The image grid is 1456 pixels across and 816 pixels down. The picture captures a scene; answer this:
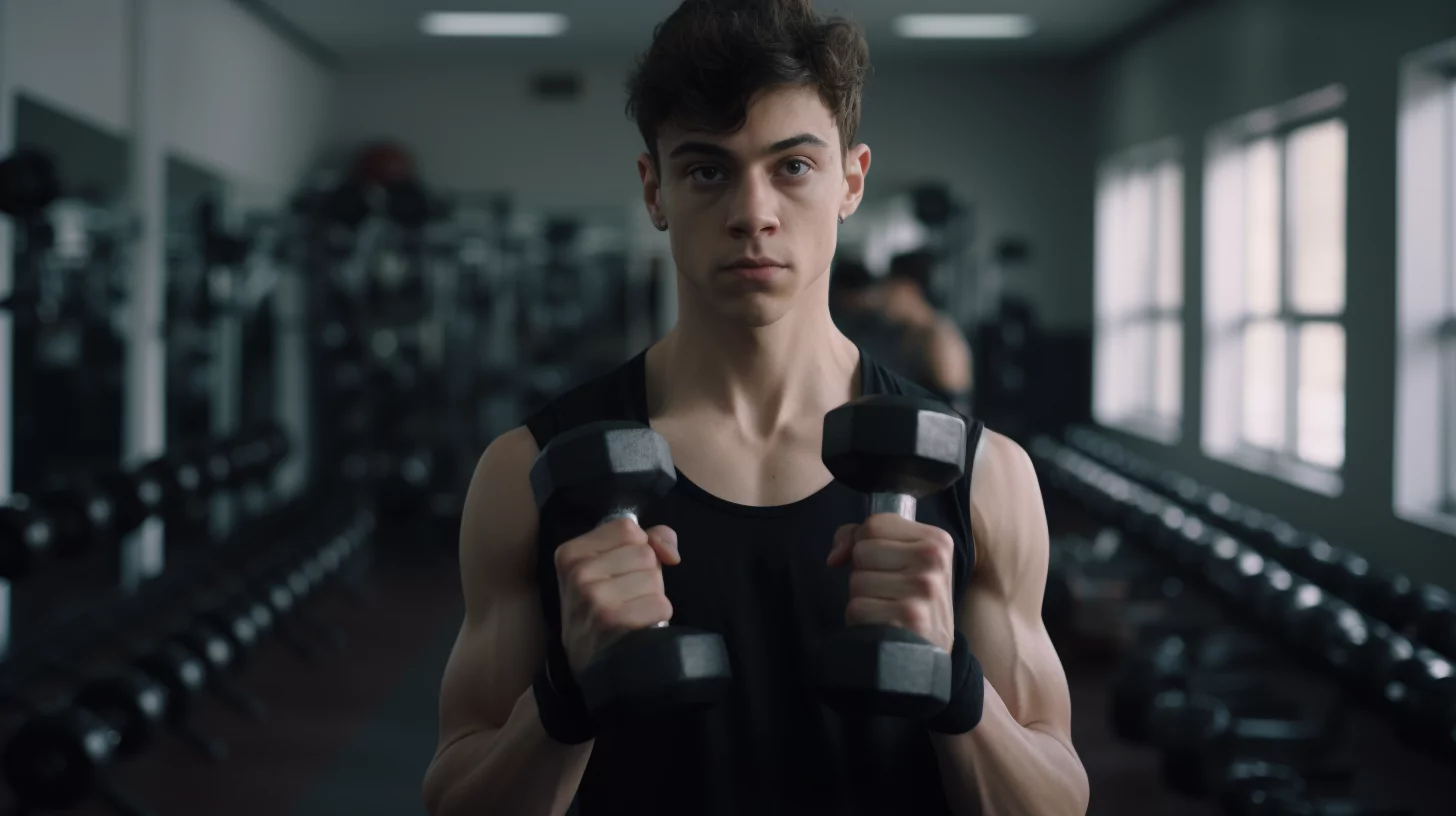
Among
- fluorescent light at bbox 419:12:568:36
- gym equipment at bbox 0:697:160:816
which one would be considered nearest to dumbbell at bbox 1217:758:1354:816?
gym equipment at bbox 0:697:160:816

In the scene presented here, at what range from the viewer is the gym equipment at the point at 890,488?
0.83m

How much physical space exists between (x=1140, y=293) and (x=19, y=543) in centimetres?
608

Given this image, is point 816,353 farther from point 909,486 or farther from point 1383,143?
point 1383,143

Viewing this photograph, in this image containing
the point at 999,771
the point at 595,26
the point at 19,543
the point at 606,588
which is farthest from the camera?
the point at 595,26

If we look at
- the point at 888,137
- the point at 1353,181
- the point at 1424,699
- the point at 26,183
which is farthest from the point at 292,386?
the point at 1424,699

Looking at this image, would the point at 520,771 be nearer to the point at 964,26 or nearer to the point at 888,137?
the point at 964,26

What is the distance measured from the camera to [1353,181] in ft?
14.8

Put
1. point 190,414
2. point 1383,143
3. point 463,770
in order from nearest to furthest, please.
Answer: point 463,770
point 1383,143
point 190,414

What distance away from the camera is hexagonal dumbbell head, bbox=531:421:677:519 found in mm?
872

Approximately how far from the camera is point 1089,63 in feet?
27.0

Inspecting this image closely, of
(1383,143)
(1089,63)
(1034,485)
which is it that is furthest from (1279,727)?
(1089,63)

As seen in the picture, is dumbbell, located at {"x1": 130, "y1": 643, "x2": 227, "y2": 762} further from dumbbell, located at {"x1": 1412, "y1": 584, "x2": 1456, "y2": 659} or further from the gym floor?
dumbbell, located at {"x1": 1412, "y1": 584, "x2": 1456, "y2": 659}

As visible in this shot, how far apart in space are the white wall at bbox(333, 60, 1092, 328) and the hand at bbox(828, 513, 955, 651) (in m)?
7.34

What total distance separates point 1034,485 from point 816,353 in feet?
0.65
